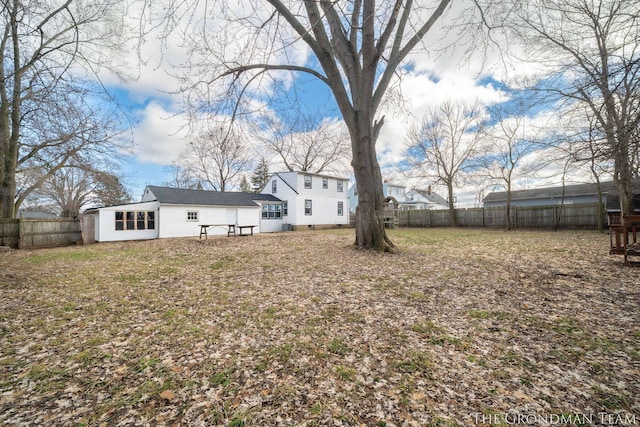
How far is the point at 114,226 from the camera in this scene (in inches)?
627

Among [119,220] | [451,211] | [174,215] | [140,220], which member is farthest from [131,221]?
[451,211]

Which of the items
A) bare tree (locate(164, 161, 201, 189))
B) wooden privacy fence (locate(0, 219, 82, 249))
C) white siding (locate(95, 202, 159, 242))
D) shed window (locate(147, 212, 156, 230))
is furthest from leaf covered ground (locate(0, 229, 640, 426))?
bare tree (locate(164, 161, 201, 189))

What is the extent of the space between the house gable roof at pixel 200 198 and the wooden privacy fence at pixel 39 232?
471 centimetres

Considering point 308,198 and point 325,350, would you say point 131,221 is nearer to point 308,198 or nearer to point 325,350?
point 308,198

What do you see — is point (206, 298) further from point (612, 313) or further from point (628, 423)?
point (612, 313)

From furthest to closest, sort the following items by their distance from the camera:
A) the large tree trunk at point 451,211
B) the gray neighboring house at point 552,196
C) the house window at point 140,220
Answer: the gray neighboring house at point 552,196 → the large tree trunk at point 451,211 → the house window at point 140,220

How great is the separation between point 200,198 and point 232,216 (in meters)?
2.67

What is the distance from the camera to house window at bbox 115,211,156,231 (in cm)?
1613

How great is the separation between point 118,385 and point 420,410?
2.74 m

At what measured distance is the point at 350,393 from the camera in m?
2.30

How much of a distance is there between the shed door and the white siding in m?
4.77

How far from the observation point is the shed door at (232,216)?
20.2 m

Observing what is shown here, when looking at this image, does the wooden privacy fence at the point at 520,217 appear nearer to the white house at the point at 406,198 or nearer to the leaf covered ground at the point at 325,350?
the white house at the point at 406,198

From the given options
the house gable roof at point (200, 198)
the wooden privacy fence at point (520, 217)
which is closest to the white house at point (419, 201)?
the wooden privacy fence at point (520, 217)
